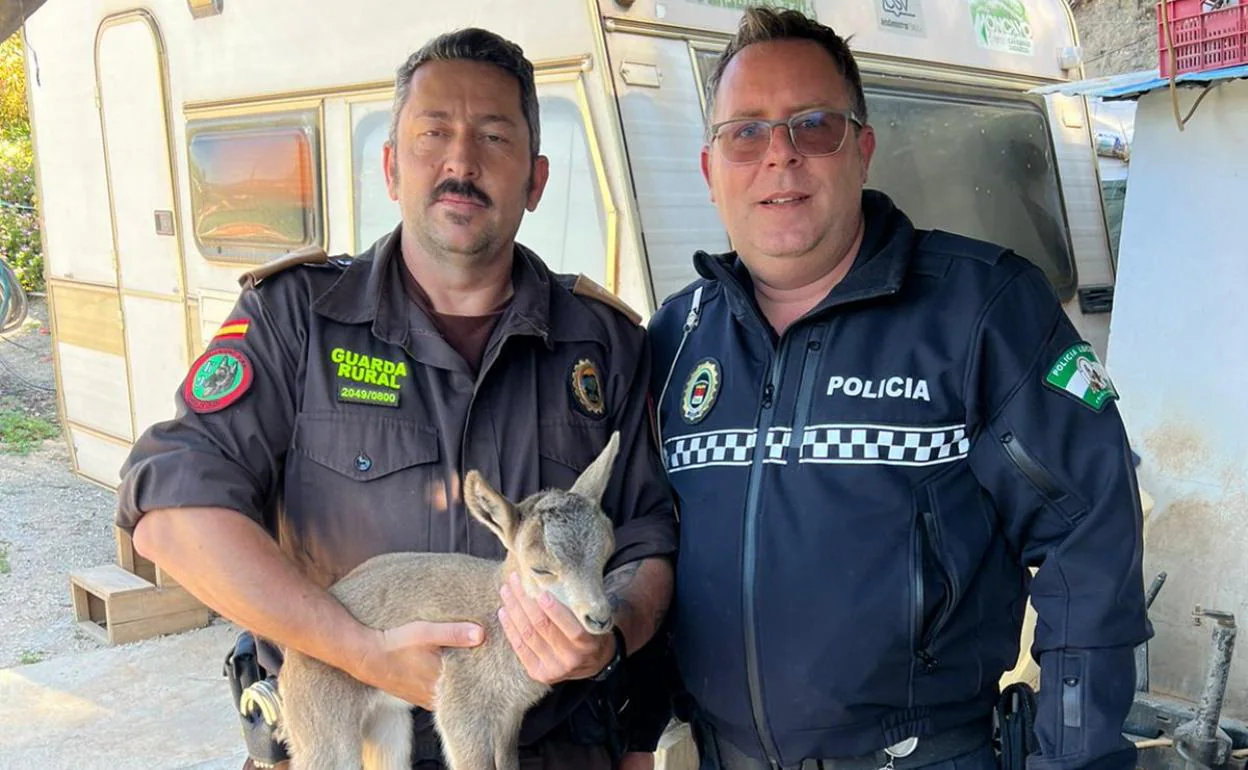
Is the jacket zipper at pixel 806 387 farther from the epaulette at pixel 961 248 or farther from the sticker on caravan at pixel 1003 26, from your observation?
the sticker on caravan at pixel 1003 26

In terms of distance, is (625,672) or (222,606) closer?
(222,606)

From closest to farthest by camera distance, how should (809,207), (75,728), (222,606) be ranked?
1. (222,606)
2. (809,207)
3. (75,728)

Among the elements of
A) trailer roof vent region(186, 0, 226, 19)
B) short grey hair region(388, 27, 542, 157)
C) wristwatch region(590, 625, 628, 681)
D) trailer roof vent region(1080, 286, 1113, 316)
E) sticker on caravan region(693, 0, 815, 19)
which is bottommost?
wristwatch region(590, 625, 628, 681)

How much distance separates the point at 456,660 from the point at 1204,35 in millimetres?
4009

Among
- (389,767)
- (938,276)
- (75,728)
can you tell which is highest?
(938,276)

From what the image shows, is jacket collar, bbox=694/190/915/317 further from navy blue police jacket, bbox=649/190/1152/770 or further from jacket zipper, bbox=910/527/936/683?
jacket zipper, bbox=910/527/936/683

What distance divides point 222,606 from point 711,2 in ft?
11.2

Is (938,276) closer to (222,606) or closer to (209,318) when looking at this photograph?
(222,606)

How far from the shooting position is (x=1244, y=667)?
475 centimetres

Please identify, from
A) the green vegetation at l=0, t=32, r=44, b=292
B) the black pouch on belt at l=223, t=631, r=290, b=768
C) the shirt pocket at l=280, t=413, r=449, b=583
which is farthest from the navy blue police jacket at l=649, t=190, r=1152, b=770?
the green vegetation at l=0, t=32, r=44, b=292

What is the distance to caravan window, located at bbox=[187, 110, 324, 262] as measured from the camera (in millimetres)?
5602

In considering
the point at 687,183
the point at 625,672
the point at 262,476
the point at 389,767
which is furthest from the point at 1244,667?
the point at 262,476

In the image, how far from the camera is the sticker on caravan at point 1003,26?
6113 mm

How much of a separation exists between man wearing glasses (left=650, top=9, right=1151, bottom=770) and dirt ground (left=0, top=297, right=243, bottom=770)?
3.62 meters
